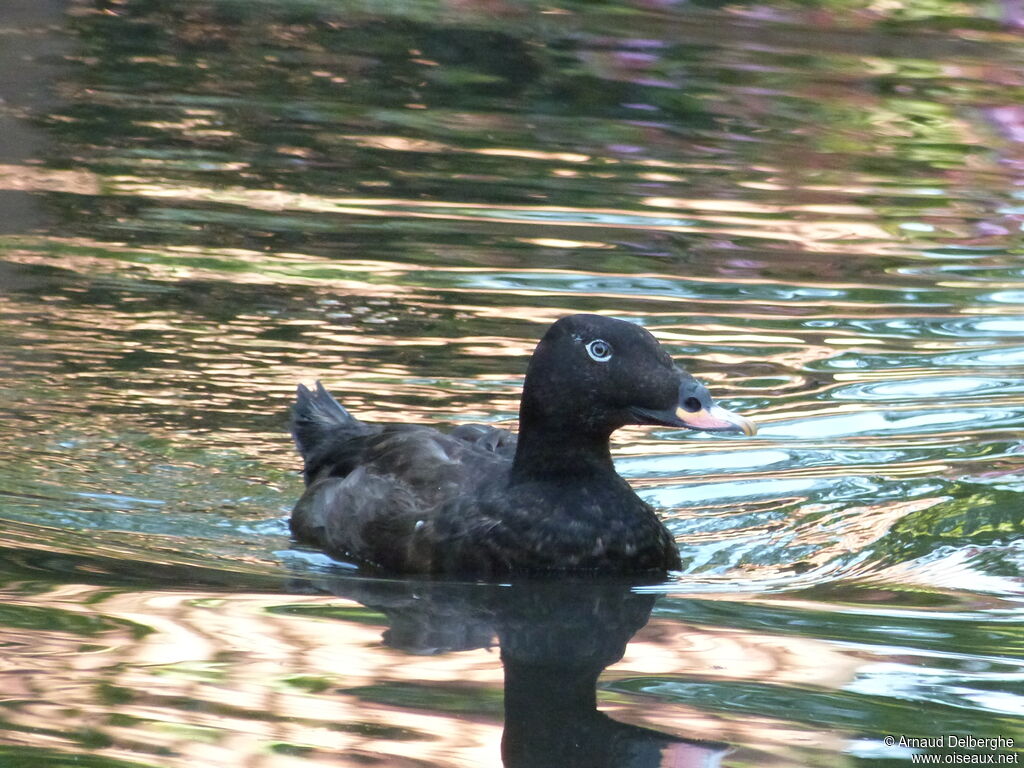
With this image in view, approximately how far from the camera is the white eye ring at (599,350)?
652 centimetres

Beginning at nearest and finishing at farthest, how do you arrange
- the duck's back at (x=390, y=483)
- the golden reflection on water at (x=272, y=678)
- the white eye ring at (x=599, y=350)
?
1. the golden reflection on water at (x=272, y=678)
2. the white eye ring at (x=599, y=350)
3. the duck's back at (x=390, y=483)

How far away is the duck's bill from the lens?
626cm

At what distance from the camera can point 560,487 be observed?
21.9 feet

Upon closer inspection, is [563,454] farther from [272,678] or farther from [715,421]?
[272,678]

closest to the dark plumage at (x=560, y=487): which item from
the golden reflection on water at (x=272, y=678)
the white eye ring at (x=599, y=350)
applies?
the white eye ring at (x=599, y=350)

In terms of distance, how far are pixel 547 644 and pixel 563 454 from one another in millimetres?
993

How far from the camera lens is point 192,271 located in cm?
1051

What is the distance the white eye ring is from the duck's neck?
1.00ft

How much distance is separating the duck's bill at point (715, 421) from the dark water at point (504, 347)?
0.59 metres

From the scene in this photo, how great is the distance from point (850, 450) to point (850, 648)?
8.65 feet

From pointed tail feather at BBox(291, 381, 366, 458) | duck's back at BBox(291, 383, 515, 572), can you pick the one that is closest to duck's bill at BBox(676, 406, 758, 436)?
duck's back at BBox(291, 383, 515, 572)

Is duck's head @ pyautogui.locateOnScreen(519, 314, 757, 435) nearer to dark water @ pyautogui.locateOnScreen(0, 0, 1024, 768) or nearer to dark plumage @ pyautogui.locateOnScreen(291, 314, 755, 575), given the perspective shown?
dark plumage @ pyautogui.locateOnScreen(291, 314, 755, 575)

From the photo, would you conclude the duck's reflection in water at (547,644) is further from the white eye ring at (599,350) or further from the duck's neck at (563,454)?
the white eye ring at (599,350)

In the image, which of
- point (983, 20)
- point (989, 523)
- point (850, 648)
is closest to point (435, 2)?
point (983, 20)
